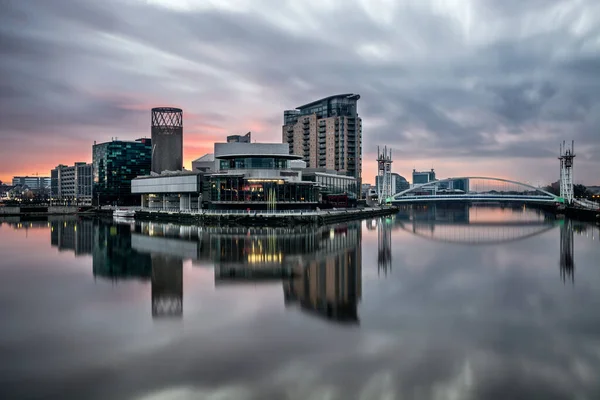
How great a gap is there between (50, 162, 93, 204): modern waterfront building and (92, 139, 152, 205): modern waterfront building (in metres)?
10.7

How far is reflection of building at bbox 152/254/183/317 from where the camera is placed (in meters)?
13.4

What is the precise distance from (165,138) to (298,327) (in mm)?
72282

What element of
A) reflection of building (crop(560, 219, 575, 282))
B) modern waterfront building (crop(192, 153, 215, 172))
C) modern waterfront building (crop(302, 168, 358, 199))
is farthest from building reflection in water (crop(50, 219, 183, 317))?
modern waterfront building (crop(302, 168, 358, 199))

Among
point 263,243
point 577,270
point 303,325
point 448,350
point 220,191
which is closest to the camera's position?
point 448,350

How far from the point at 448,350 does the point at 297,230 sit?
26.8 meters

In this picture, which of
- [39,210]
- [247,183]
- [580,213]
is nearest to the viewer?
[247,183]

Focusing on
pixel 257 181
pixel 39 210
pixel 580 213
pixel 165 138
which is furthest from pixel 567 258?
pixel 39 210

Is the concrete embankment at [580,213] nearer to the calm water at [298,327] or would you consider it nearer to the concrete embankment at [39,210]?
the calm water at [298,327]

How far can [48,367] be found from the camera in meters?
8.91

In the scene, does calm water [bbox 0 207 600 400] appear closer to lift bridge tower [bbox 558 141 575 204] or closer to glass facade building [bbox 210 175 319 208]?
glass facade building [bbox 210 175 319 208]

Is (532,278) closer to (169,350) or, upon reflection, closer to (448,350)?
(448,350)

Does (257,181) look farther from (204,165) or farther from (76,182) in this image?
(76,182)

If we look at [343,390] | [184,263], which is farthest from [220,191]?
[343,390]

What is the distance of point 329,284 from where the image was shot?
16422 mm
